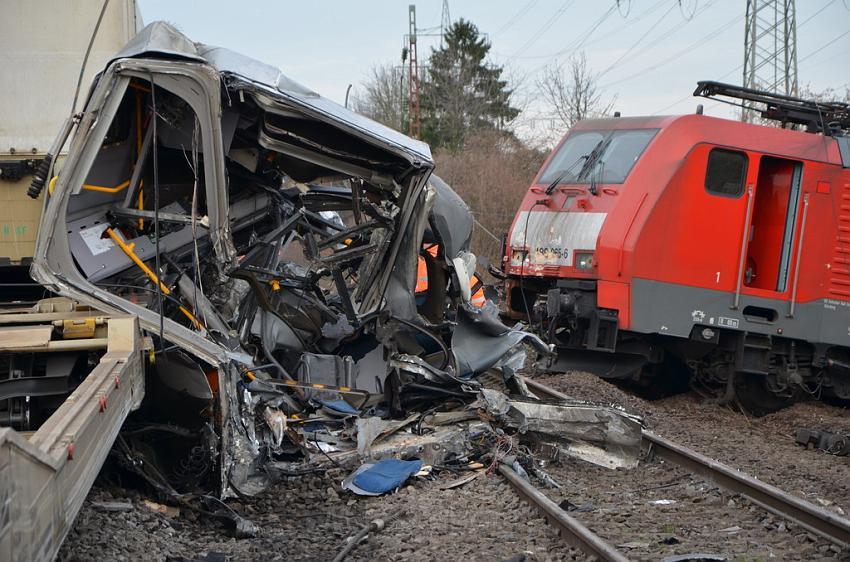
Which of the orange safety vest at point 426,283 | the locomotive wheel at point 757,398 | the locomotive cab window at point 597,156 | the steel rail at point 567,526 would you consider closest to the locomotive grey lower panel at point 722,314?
the locomotive wheel at point 757,398

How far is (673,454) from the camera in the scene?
7438 mm

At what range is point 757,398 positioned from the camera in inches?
418

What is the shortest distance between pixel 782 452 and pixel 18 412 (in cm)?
675

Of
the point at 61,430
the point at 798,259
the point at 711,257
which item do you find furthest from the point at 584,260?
the point at 61,430

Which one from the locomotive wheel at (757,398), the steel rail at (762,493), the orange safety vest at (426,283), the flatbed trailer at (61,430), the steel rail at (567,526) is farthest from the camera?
the locomotive wheel at (757,398)

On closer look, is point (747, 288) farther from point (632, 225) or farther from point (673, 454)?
point (673, 454)

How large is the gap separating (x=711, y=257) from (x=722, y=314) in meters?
0.65

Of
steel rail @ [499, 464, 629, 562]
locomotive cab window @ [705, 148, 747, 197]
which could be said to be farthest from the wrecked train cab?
locomotive cab window @ [705, 148, 747, 197]

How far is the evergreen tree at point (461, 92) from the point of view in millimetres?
41188

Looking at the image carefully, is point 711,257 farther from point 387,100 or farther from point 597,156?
point 387,100

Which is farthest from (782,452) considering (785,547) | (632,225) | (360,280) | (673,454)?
(360,280)

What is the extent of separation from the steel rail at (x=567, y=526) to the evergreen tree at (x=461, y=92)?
34924 millimetres

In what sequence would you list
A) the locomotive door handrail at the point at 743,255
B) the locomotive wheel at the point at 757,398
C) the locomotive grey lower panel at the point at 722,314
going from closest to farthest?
the locomotive grey lower panel at the point at 722,314
the locomotive door handrail at the point at 743,255
the locomotive wheel at the point at 757,398

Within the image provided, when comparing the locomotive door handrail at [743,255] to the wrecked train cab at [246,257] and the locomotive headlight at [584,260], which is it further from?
the wrecked train cab at [246,257]
